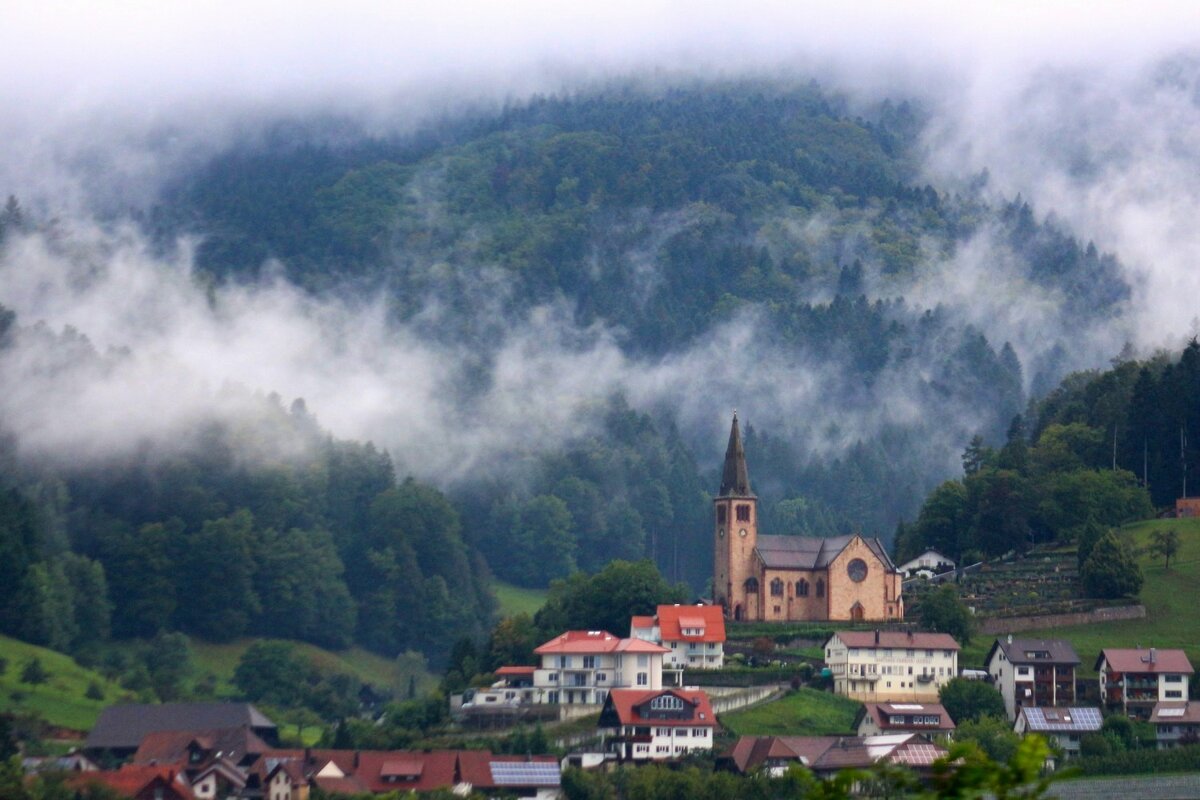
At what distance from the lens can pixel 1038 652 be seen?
10312 centimetres

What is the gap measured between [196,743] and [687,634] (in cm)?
2259

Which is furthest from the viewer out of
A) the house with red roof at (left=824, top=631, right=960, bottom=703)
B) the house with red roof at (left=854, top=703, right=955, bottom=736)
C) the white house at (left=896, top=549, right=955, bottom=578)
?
the white house at (left=896, top=549, right=955, bottom=578)

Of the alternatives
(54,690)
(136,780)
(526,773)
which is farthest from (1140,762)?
(54,690)

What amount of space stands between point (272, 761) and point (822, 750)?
21.7m

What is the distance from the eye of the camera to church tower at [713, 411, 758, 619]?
120688mm

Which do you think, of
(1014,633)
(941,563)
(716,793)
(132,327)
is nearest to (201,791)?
(716,793)

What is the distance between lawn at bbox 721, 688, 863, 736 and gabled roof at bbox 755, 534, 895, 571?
1571cm

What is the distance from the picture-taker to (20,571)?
436 feet

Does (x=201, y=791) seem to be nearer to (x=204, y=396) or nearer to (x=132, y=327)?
(x=204, y=396)

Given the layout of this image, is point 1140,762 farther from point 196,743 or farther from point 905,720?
point 196,743

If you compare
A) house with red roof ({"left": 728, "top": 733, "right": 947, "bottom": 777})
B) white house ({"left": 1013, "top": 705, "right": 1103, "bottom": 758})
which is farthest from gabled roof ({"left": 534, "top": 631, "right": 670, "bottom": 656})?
white house ({"left": 1013, "top": 705, "right": 1103, "bottom": 758})

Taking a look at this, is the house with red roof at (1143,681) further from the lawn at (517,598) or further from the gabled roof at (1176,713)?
the lawn at (517,598)

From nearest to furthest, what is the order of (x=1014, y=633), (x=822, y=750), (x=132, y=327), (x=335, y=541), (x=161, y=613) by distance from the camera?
(x=822, y=750)
(x=1014, y=633)
(x=161, y=613)
(x=335, y=541)
(x=132, y=327)

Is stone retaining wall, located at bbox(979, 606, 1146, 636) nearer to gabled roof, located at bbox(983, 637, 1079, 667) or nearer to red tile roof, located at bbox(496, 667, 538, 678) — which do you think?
gabled roof, located at bbox(983, 637, 1079, 667)
